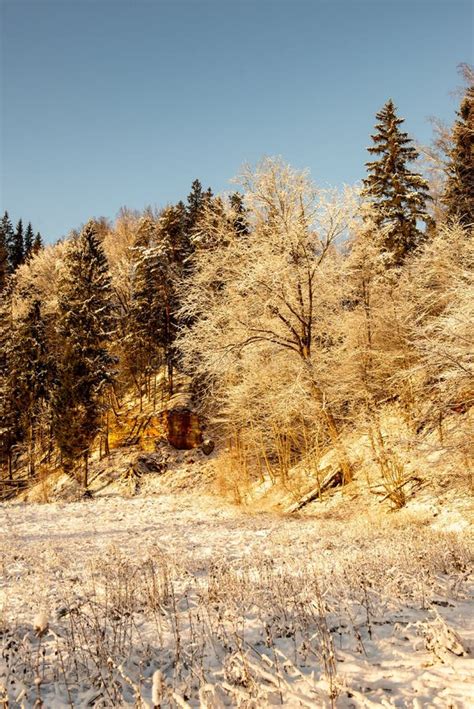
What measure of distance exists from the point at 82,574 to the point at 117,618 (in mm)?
2721

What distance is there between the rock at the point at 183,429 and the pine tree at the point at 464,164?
19.9 metres

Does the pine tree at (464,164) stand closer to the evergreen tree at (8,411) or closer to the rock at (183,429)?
the rock at (183,429)

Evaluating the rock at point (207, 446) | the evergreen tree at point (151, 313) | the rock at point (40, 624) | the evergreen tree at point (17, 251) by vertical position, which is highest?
the evergreen tree at point (17, 251)

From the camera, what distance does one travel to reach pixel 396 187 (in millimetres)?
26734

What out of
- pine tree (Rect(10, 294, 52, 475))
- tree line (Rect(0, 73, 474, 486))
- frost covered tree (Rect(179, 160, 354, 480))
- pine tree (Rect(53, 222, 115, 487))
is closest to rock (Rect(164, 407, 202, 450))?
tree line (Rect(0, 73, 474, 486))

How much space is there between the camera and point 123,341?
37656mm

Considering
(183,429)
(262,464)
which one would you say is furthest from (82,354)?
(262,464)

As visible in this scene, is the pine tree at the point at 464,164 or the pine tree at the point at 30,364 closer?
the pine tree at the point at 464,164

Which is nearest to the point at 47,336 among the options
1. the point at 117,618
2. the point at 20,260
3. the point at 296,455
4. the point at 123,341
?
the point at 123,341

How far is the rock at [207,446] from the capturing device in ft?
95.2

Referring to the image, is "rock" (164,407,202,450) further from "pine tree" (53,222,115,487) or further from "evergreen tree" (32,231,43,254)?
"evergreen tree" (32,231,43,254)


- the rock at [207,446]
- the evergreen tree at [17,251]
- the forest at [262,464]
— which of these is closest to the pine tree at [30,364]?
the forest at [262,464]

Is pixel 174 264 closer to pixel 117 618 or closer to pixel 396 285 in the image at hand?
pixel 396 285

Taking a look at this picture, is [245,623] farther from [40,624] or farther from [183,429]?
[183,429]
